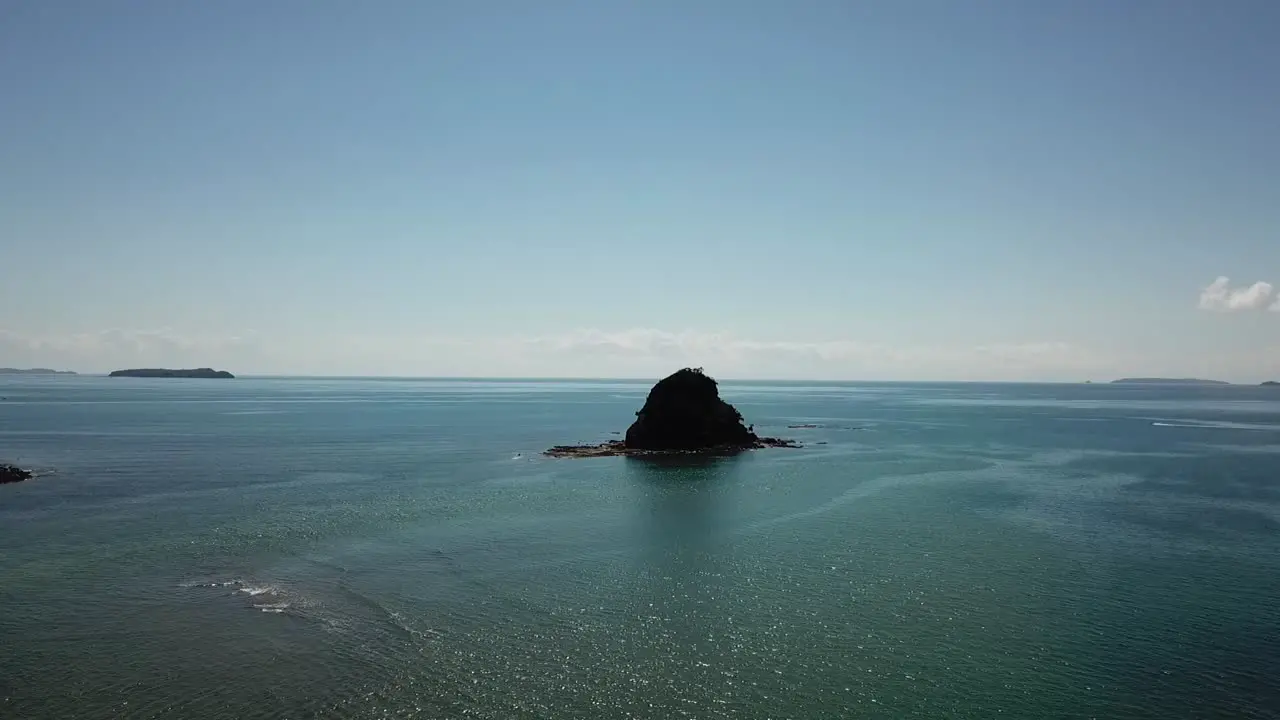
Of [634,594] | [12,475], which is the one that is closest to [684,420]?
[634,594]

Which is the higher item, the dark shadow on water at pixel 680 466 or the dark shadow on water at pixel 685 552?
the dark shadow on water at pixel 680 466

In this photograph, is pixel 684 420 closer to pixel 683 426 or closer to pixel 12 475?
pixel 683 426

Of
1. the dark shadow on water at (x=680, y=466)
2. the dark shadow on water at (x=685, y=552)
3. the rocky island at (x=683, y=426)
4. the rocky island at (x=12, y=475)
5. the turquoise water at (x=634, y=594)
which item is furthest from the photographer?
the rocky island at (x=683, y=426)

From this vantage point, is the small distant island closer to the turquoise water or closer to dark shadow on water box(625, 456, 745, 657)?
the turquoise water

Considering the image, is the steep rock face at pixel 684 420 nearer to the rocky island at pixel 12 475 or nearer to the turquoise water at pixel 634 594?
the turquoise water at pixel 634 594

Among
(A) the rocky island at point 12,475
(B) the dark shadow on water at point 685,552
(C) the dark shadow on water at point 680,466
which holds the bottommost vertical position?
(B) the dark shadow on water at point 685,552

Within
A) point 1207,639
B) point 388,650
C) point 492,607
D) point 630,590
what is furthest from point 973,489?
point 388,650

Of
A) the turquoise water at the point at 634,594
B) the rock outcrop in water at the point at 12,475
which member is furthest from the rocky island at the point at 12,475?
A: the turquoise water at the point at 634,594
